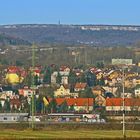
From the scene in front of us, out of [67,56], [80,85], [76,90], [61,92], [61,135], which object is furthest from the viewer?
[67,56]

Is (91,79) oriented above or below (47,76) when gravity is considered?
below

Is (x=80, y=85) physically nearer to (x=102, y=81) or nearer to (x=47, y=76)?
(x=47, y=76)

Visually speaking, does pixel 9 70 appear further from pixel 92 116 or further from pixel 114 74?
pixel 92 116

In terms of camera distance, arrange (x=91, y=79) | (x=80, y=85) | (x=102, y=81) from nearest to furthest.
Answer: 1. (x=80, y=85)
2. (x=91, y=79)
3. (x=102, y=81)

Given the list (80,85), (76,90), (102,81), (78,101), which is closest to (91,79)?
(102,81)

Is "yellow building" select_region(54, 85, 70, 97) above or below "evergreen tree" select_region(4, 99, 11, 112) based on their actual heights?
above

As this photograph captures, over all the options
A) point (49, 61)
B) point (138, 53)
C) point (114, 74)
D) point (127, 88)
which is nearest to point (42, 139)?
point (127, 88)

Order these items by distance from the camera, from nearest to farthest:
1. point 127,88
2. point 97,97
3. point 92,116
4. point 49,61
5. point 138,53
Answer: point 92,116 → point 97,97 → point 127,88 → point 49,61 → point 138,53

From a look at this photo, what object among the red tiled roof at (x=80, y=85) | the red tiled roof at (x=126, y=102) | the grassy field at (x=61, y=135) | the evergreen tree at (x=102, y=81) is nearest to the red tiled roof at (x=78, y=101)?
the red tiled roof at (x=126, y=102)

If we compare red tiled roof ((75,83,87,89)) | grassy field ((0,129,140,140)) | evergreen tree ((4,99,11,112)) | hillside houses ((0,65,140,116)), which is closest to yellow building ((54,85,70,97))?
hillside houses ((0,65,140,116))

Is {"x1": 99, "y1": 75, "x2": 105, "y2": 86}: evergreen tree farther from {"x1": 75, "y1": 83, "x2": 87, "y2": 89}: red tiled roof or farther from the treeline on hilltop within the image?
the treeline on hilltop

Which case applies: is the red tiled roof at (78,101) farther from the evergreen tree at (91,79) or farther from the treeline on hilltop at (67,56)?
the treeline on hilltop at (67,56)
